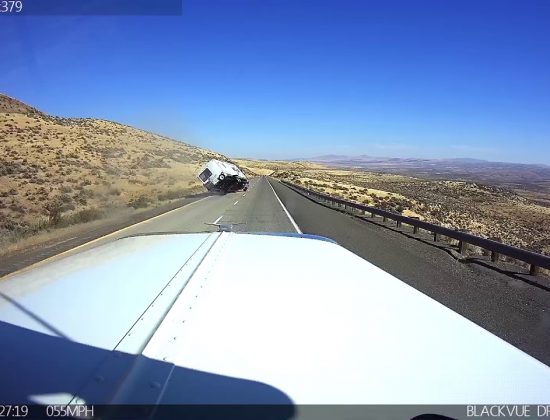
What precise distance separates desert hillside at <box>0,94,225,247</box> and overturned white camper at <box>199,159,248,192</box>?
9.02 feet

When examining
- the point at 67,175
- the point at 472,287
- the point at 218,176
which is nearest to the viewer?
the point at 472,287

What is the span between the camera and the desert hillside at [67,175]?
23.0 metres

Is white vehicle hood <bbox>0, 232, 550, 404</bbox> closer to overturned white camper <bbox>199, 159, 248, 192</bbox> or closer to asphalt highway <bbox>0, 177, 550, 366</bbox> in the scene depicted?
asphalt highway <bbox>0, 177, 550, 366</bbox>

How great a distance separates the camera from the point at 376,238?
50.4 ft

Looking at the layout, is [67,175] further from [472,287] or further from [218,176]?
[472,287]

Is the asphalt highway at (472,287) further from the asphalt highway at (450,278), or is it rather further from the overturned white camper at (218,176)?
the overturned white camper at (218,176)

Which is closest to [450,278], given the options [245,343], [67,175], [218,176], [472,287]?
[472,287]

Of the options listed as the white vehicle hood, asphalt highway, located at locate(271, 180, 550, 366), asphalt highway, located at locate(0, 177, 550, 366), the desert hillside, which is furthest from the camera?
the desert hillside

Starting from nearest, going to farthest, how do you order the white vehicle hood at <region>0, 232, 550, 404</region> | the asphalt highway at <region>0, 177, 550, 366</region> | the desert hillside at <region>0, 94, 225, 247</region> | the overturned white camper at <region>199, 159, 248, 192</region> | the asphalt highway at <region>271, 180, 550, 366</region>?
the white vehicle hood at <region>0, 232, 550, 404</region> < the asphalt highway at <region>271, 180, 550, 366</region> < the asphalt highway at <region>0, 177, 550, 366</region> < the desert hillside at <region>0, 94, 225, 247</region> < the overturned white camper at <region>199, 159, 248, 192</region>

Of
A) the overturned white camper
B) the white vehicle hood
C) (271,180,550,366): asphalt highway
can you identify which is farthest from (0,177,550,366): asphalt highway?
the overturned white camper

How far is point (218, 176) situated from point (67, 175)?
552 inches

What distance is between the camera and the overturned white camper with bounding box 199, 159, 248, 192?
Answer: 4056 centimetres

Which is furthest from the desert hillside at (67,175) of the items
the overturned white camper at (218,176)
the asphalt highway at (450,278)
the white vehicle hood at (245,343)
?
the white vehicle hood at (245,343)

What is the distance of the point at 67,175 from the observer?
42062 millimetres
